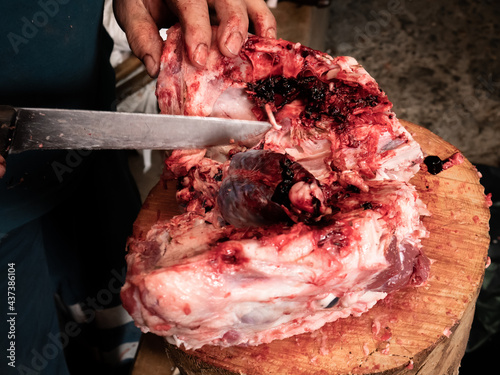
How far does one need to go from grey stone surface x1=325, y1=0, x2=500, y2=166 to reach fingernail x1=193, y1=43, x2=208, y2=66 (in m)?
3.61

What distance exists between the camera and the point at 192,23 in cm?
175

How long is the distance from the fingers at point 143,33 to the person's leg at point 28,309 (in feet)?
3.84

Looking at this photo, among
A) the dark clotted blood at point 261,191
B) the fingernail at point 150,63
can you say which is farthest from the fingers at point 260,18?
the dark clotted blood at point 261,191

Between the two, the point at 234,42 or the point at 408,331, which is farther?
the point at 234,42

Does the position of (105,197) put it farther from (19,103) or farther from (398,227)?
(398,227)

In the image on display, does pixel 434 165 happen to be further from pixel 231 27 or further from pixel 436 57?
pixel 436 57

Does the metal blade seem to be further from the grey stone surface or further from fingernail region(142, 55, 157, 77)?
the grey stone surface

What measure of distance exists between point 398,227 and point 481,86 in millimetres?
4325

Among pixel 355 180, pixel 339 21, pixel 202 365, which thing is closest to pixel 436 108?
pixel 339 21

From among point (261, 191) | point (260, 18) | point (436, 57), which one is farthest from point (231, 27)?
point (436, 57)

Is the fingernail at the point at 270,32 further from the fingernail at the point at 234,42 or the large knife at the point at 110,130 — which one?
the large knife at the point at 110,130

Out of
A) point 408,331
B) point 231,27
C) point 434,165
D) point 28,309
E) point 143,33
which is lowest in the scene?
point 28,309

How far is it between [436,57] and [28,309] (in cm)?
523

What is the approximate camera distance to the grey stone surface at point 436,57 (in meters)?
4.76
